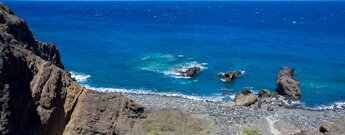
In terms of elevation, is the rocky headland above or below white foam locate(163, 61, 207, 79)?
above

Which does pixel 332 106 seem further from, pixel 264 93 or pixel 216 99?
pixel 216 99

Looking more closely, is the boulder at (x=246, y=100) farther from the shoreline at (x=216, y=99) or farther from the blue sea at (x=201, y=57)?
the blue sea at (x=201, y=57)

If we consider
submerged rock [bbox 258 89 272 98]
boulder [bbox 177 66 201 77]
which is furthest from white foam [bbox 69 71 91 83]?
submerged rock [bbox 258 89 272 98]

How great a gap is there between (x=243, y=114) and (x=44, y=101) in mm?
46882

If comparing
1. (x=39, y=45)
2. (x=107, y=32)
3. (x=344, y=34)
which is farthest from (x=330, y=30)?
(x=39, y=45)

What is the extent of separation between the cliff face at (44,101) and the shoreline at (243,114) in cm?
3127

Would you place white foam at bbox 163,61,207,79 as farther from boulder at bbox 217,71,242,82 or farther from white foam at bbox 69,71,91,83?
white foam at bbox 69,71,91,83

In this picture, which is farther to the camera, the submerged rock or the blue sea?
the blue sea

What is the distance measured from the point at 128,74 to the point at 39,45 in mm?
64961

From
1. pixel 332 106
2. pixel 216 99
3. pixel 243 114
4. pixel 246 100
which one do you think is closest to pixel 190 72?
pixel 216 99

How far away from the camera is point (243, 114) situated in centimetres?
6438

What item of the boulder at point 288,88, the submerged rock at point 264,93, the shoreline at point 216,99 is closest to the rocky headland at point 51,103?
the shoreline at point 216,99

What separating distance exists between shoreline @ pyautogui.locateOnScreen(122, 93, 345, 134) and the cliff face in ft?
103

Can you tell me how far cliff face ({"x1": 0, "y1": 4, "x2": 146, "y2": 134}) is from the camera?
18.0 m
